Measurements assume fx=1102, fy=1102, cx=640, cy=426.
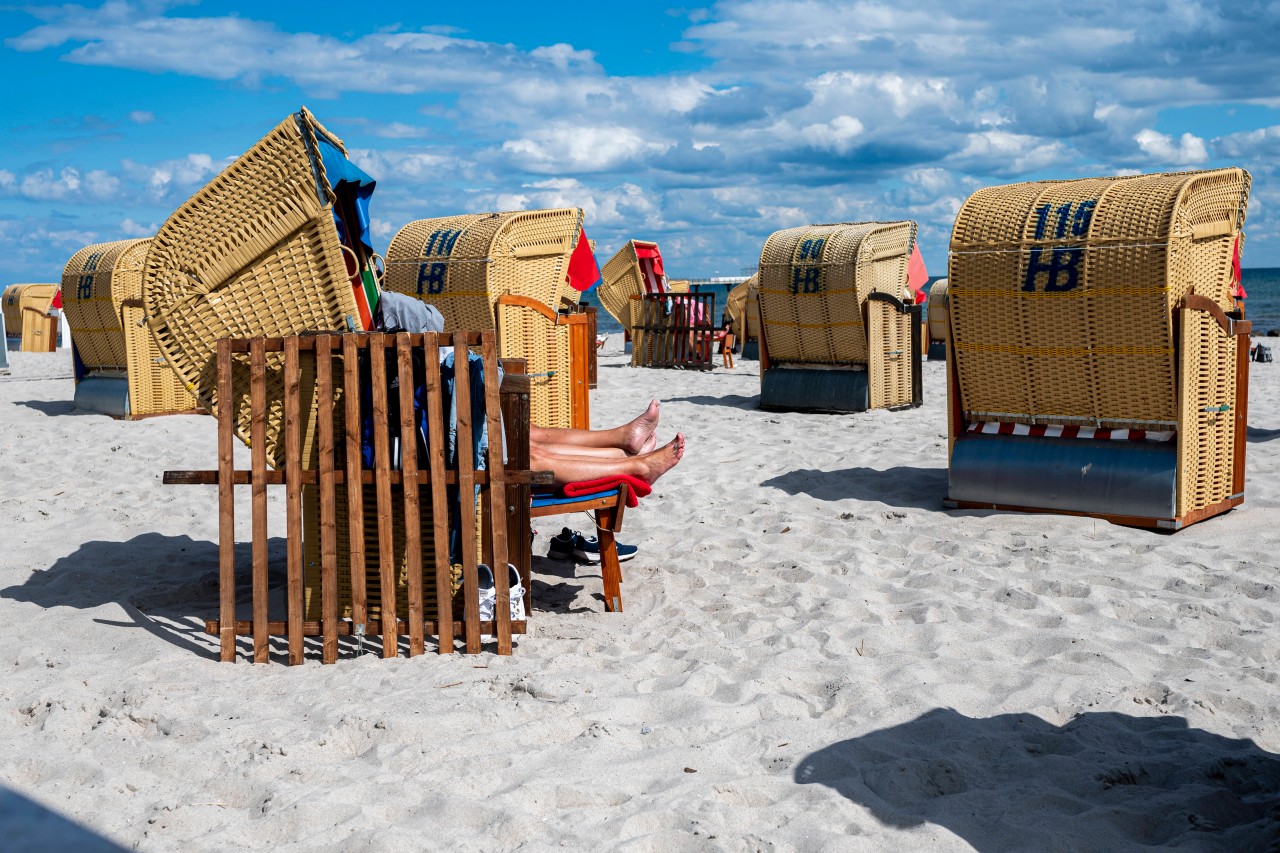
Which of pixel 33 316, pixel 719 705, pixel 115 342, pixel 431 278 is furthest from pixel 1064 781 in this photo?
pixel 33 316

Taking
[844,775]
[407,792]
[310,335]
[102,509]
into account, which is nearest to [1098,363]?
[844,775]

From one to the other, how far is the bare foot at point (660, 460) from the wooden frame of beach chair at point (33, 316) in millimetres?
28318

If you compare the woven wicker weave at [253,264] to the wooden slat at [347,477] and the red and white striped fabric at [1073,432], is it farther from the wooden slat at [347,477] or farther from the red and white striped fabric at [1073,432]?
the red and white striped fabric at [1073,432]

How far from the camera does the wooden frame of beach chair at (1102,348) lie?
616cm

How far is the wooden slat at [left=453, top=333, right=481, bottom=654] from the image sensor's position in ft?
13.8

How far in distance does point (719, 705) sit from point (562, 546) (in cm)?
246

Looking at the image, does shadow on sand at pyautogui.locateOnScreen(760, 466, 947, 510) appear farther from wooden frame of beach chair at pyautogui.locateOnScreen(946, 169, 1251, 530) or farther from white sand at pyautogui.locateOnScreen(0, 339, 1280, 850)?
white sand at pyautogui.locateOnScreen(0, 339, 1280, 850)

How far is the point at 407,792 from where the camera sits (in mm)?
3051

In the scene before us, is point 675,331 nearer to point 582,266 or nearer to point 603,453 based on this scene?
point 582,266

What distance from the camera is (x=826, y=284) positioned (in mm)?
12195

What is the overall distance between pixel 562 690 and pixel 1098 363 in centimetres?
413

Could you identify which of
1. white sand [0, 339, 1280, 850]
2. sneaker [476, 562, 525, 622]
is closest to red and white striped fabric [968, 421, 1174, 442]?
white sand [0, 339, 1280, 850]

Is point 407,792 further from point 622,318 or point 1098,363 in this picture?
point 622,318

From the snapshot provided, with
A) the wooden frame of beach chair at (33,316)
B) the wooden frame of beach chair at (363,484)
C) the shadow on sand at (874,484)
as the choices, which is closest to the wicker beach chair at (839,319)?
the shadow on sand at (874,484)
